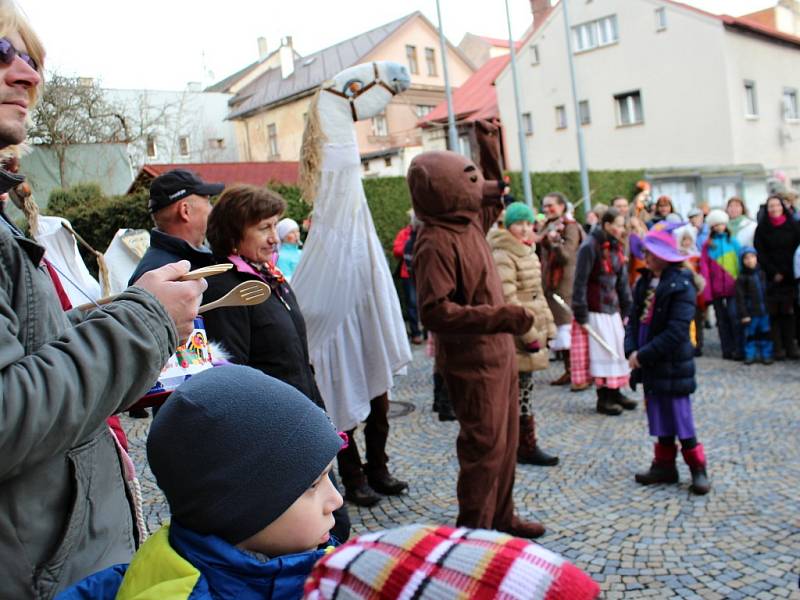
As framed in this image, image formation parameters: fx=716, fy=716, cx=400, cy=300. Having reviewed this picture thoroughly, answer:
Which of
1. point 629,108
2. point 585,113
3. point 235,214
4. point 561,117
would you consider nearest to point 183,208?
point 235,214

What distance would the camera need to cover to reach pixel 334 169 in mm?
4176

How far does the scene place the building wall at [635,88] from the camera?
2555 centimetres

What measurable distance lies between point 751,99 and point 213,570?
30119 millimetres

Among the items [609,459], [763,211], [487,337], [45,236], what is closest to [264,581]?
[487,337]

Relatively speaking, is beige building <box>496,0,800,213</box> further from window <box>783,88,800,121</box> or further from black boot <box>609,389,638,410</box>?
black boot <box>609,389,638,410</box>

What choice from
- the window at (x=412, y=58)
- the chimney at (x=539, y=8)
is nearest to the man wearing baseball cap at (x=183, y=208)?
the chimney at (x=539, y=8)

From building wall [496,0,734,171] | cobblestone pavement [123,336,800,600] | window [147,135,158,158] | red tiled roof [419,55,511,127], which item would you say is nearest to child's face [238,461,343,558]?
cobblestone pavement [123,336,800,600]

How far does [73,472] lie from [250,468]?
376mm

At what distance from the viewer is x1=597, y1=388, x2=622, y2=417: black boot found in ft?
21.3

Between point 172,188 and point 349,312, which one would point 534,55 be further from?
point 172,188

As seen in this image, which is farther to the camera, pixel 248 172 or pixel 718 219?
pixel 248 172

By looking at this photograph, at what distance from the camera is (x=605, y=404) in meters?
6.57

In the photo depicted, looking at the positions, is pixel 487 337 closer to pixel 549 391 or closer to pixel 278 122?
pixel 549 391

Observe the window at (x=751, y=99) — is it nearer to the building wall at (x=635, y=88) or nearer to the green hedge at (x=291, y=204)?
the building wall at (x=635, y=88)
